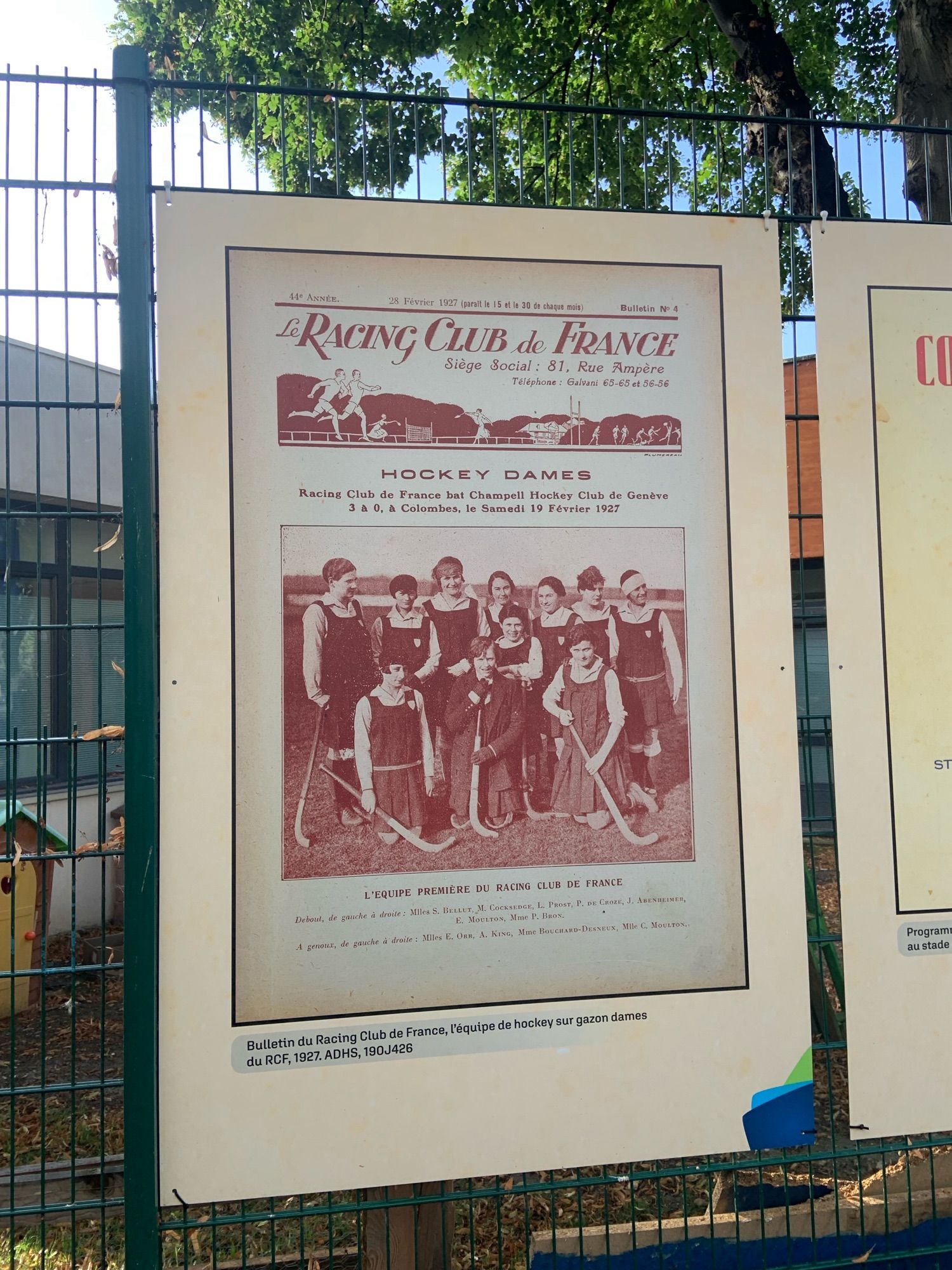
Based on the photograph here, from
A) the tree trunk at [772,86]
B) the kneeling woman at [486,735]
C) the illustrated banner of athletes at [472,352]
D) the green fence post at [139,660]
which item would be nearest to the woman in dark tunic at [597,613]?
the kneeling woman at [486,735]

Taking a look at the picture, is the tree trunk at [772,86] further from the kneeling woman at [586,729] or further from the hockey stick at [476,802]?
the hockey stick at [476,802]

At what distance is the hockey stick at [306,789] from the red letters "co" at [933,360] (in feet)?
7.18

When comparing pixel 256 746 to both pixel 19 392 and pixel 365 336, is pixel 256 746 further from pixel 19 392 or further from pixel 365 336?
pixel 19 392

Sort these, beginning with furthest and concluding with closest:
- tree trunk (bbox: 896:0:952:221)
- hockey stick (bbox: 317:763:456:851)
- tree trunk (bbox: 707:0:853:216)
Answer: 1. tree trunk (bbox: 707:0:853:216)
2. tree trunk (bbox: 896:0:952:221)
3. hockey stick (bbox: 317:763:456:851)

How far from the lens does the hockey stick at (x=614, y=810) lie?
2.70 meters

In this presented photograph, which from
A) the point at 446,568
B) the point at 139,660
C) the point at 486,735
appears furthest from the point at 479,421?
the point at 139,660

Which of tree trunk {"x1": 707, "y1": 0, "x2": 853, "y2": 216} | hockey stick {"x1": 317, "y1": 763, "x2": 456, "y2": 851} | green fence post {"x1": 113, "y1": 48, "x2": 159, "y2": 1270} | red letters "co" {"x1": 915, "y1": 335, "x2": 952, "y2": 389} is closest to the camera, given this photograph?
green fence post {"x1": 113, "y1": 48, "x2": 159, "y2": 1270}

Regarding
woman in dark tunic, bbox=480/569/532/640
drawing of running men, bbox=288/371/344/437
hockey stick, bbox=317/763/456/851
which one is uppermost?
drawing of running men, bbox=288/371/344/437

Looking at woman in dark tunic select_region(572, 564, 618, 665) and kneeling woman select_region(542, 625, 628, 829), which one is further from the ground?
woman in dark tunic select_region(572, 564, 618, 665)

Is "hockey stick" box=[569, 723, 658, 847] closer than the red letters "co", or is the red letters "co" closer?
"hockey stick" box=[569, 723, 658, 847]

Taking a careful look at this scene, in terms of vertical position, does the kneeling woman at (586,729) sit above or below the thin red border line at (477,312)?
below

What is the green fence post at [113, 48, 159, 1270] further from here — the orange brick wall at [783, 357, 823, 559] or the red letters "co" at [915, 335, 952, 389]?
the red letters "co" at [915, 335, 952, 389]

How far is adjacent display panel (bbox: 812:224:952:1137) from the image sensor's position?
2.86 m

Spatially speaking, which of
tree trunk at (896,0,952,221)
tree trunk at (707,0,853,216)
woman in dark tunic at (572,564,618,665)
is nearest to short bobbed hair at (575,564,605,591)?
woman in dark tunic at (572,564,618,665)
